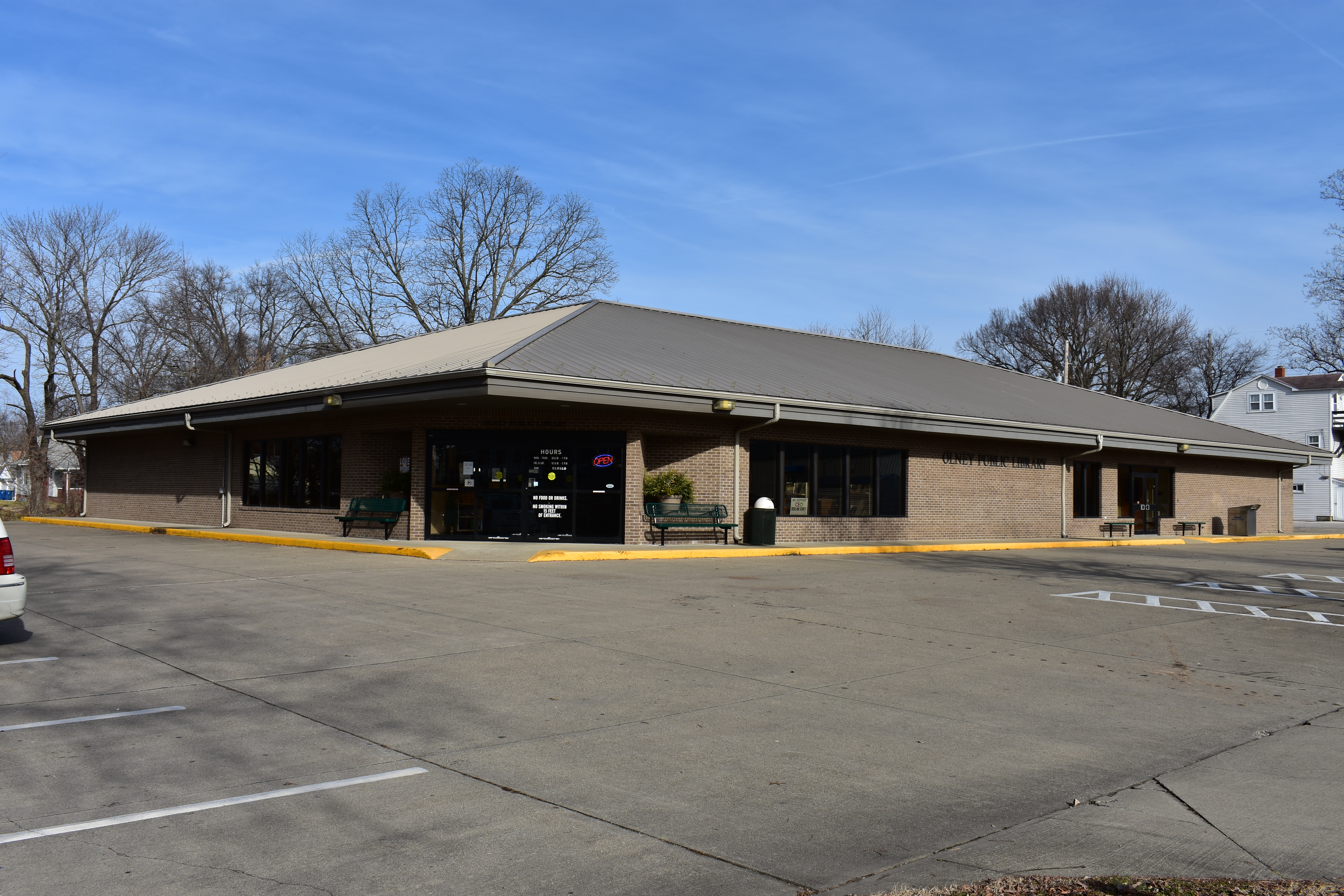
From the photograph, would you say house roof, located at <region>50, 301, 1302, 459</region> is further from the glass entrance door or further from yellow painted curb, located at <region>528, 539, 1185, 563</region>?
yellow painted curb, located at <region>528, 539, 1185, 563</region>

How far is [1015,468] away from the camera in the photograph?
28.1m

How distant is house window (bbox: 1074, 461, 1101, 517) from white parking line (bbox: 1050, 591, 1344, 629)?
52.7 ft

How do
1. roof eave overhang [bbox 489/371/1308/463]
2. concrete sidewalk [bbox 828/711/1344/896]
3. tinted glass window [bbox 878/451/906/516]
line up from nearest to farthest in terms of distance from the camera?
concrete sidewalk [bbox 828/711/1344/896], roof eave overhang [bbox 489/371/1308/463], tinted glass window [bbox 878/451/906/516]

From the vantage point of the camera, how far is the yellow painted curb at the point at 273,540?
1886 cm

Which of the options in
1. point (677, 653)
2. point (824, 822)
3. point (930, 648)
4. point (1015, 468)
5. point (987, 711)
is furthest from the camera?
point (1015, 468)

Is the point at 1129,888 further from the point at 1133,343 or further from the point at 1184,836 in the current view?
the point at 1133,343

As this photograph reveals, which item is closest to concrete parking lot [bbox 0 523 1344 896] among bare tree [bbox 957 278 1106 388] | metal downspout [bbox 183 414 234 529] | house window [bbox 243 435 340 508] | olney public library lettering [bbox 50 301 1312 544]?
olney public library lettering [bbox 50 301 1312 544]

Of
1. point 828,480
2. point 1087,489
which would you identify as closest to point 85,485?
point 828,480

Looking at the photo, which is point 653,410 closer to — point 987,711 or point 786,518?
point 786,518

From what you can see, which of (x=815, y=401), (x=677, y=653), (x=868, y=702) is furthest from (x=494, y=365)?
(x=868, y=702)

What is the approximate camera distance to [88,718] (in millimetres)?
6539

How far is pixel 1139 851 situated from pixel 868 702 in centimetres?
306

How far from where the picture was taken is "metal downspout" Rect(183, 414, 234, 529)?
2725cm

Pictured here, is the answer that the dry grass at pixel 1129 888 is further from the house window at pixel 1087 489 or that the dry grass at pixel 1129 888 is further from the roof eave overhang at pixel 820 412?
the house window at pixel 1087 489
